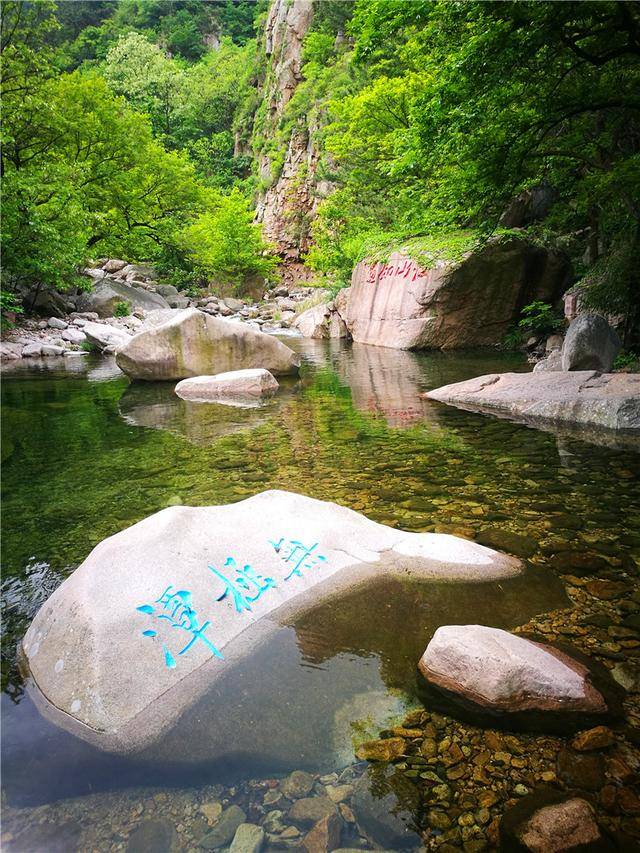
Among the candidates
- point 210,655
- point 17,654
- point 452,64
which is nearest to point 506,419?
point 452,64

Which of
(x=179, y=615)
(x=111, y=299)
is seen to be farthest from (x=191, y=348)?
(x=111, y=299)

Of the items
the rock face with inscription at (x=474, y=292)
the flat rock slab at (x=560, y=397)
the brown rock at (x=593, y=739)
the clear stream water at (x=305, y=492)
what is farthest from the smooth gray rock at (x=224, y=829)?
the rock face with inscription at (x=474, y=292)

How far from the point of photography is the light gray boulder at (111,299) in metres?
A: 22.1

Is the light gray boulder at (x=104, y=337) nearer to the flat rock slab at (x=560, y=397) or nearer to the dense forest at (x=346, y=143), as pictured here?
the dense forest at (x=346, y=143)

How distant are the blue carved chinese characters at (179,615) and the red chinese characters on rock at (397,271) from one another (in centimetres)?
1436

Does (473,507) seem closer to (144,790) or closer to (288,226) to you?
Result: (144,790)

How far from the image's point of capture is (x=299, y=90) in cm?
3797

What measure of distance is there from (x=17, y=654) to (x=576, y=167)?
40.9 feet

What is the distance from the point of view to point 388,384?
10.3 m

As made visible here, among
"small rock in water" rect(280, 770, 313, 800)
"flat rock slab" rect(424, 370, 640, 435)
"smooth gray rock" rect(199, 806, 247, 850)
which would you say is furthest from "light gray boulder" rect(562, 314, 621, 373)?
"smooth gray rock" rect(199, 806, 247, 850)

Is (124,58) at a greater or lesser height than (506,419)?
greater

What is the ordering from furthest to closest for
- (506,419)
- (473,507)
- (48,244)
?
(48,244), (506,419), (473,507)

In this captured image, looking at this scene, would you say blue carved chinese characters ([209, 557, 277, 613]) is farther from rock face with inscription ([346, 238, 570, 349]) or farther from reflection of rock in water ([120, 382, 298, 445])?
rock face with inscription ([346, 238, 570, 349])


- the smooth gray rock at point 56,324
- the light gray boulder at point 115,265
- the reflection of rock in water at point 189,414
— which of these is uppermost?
the light gray boulder at point 115,265
